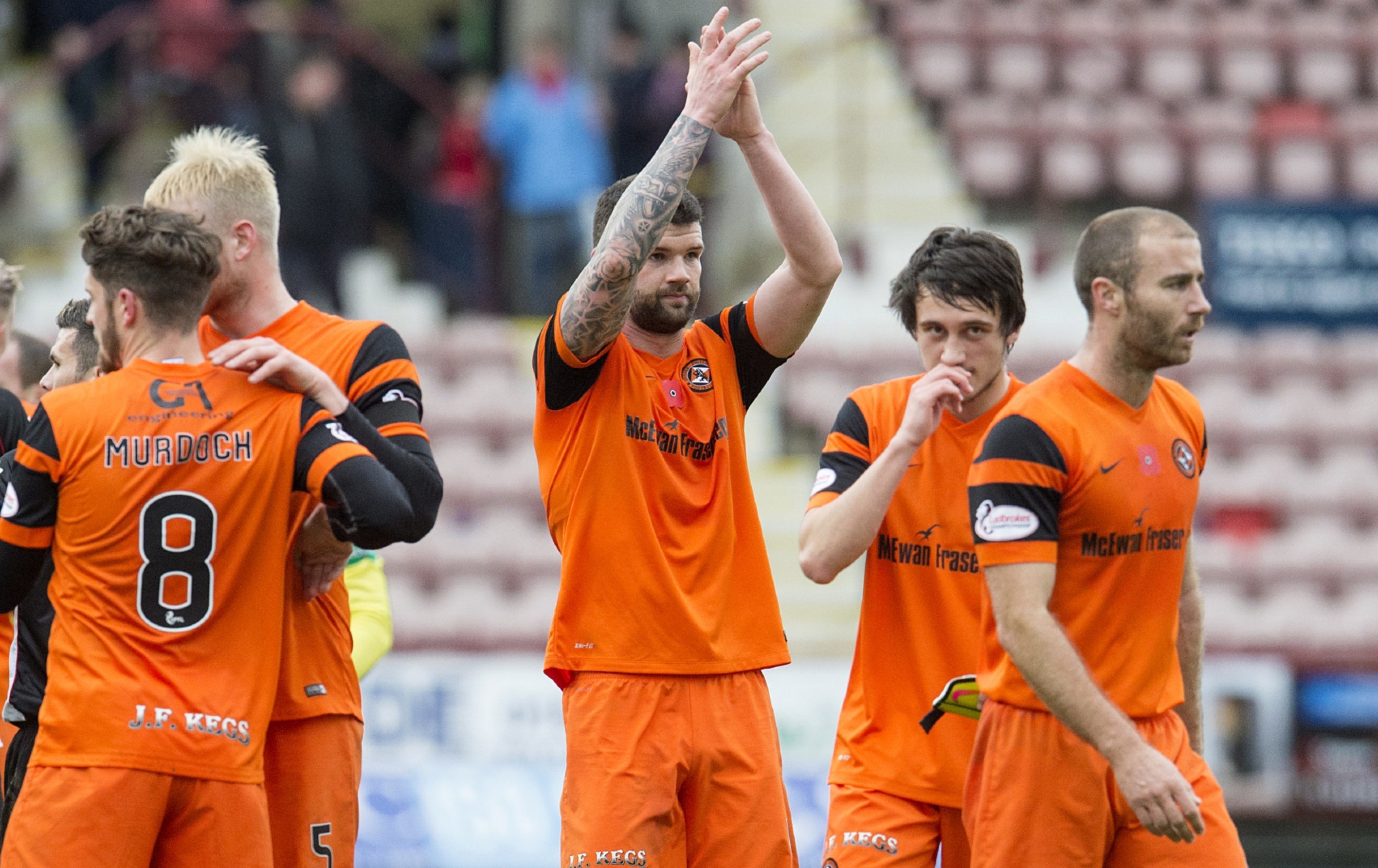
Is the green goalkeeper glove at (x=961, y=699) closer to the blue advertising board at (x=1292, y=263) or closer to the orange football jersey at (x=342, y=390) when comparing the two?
the orange football jersey at (x=342, y=390)

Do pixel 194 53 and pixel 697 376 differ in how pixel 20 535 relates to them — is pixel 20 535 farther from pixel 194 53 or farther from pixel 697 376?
pixel 194 53

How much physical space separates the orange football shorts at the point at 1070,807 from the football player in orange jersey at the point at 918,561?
32 centimetres

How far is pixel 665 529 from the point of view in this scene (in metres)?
4.60

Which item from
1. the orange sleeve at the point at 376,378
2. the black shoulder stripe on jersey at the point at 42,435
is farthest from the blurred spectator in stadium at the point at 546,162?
the black shoulder stripe on jersey at the point at 42,435

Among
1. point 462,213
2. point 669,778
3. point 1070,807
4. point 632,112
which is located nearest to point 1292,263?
point 632,112

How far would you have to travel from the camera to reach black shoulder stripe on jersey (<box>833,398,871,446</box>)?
4.89m

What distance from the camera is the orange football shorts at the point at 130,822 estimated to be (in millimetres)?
3910

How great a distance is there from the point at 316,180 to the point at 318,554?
8.65 m

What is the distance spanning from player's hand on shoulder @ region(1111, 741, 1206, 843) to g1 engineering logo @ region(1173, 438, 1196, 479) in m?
0.80

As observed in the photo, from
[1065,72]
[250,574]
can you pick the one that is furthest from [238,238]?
[1065,72]

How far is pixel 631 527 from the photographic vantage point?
4.57 metres

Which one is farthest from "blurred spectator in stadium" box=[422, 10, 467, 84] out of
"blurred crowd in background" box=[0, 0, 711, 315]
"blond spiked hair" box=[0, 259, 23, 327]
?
Answer: "blond spiked hair" box=[0, 259, 23, 327]

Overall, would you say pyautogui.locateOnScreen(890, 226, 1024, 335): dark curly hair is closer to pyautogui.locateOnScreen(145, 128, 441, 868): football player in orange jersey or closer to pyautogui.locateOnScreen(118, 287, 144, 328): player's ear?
pyautogui.locateOnScreen(145, 128, 441, 868): football player in orange jersey

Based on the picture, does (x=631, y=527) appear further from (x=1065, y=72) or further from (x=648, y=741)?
(x=1065, y=72)
